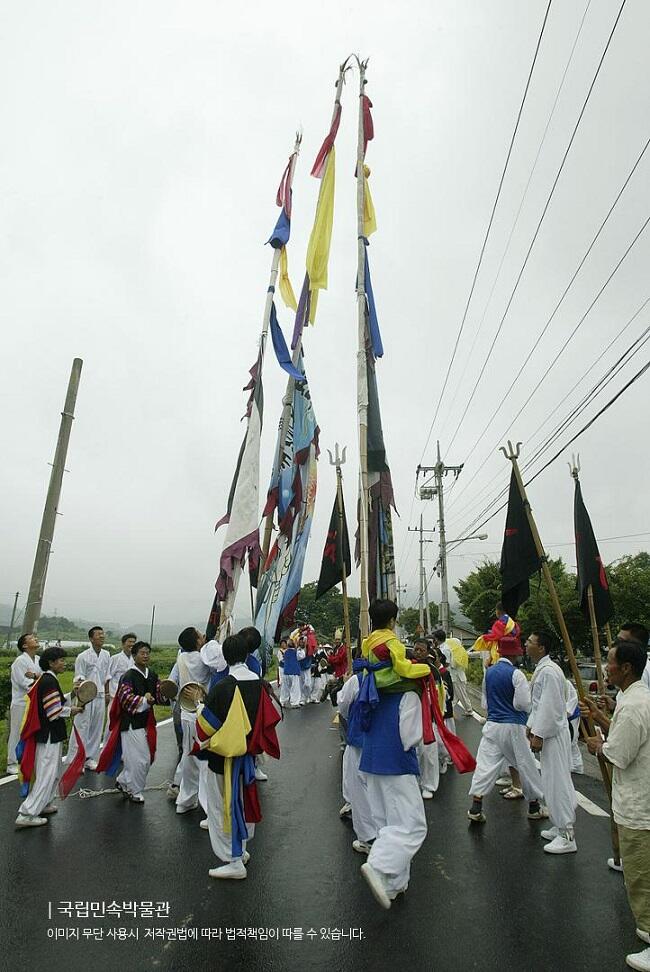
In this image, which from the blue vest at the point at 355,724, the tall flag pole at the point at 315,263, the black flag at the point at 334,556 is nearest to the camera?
the blue vest at the point at 355,724

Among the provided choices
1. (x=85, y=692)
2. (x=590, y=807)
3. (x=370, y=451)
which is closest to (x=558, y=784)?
(x=590, y=807)

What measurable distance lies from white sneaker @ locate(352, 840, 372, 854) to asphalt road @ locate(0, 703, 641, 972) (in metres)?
0.11

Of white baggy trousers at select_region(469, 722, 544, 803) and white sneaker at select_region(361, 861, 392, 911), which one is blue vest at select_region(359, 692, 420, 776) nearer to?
white sneaker at select_region(361, 861, 392, 911)

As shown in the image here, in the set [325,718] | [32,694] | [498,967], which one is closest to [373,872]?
[498,967]

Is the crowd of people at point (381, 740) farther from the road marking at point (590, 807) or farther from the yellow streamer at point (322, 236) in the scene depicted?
the yellow streamer at point (322, 236)

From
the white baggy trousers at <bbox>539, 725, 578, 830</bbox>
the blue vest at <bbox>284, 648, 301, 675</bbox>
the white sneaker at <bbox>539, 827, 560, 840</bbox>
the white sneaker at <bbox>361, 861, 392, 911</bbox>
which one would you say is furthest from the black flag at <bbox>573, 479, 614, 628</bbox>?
the blue vest at <bbox>284, 648, 301, 675</bbox>

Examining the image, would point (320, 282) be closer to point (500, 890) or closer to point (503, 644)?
point (503, 644)

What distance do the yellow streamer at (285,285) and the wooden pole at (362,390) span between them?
69.1 inches

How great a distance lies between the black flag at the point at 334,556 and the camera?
26.5 ft

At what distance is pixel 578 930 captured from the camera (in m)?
3.60

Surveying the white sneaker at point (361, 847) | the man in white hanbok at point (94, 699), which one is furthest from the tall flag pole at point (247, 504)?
the white sneaker at point (361, 847)

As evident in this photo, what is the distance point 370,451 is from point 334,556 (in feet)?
5.08

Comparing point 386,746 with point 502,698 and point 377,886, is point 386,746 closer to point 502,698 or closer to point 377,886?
point 377,886

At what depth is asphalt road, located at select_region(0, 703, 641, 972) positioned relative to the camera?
3318 mm
